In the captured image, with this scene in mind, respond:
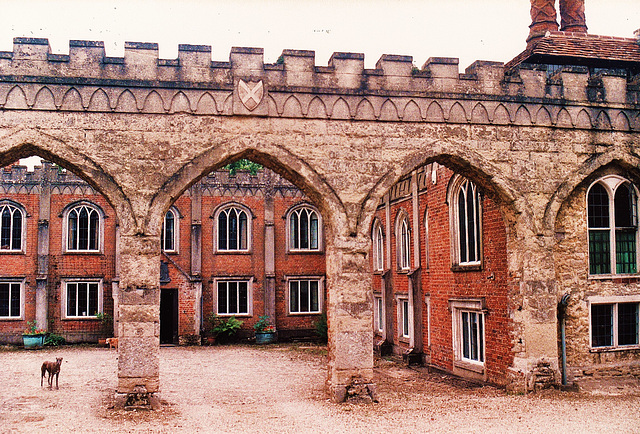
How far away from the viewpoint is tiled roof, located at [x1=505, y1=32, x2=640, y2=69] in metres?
16.0

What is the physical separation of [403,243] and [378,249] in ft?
9.20

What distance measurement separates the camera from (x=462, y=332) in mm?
15172

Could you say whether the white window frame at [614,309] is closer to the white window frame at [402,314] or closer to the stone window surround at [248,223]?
the white window frame at [402,314]

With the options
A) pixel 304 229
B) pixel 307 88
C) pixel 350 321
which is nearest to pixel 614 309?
pixel 350 321

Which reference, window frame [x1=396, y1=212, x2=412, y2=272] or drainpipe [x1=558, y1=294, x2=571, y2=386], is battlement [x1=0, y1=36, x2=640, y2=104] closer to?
drainpipe [x1=558, y1=294, x2=571, y2=386]

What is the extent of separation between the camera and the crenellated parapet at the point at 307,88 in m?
11.0

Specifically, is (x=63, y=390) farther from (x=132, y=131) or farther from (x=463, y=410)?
(x=463, y=410)

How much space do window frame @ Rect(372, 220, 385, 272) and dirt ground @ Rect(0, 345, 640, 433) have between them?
19.3 feet

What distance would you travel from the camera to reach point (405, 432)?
953 cm

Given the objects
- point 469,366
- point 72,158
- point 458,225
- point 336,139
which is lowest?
point 469,366

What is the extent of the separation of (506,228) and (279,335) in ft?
51.6

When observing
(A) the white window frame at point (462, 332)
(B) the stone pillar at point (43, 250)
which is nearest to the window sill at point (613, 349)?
(A) the white window frame at point (462, 332)

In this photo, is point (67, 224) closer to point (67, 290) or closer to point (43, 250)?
point (43, 250)

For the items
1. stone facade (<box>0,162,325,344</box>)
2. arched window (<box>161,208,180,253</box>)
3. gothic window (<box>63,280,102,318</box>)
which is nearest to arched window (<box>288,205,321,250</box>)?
stone facade (<box>0,162,325,344</box>)
